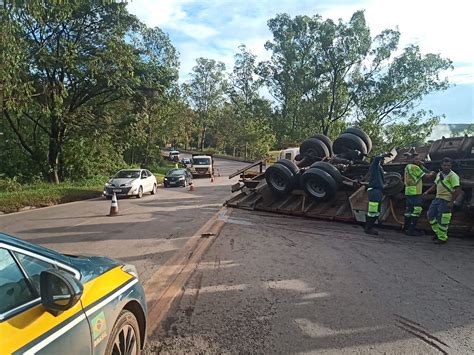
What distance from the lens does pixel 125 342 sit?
9.23 ft

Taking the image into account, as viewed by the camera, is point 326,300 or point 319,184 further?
point 319,184

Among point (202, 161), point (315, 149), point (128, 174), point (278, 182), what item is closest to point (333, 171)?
point (278, 182)

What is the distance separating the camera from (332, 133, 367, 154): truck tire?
12.2m

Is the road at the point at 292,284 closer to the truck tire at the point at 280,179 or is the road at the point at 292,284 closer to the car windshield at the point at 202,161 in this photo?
the truck tire at the point at 280,179

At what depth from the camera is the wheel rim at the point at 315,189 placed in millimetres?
10266

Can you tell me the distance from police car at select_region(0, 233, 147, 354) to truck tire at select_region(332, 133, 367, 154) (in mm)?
10709

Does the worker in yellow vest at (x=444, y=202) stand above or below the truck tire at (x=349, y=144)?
below

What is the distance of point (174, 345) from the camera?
349 centimetres

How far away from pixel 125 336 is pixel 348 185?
27.4 feet

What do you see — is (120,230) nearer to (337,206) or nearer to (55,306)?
(337,206)

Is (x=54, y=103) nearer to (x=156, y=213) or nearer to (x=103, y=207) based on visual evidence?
(x=103, y=207)

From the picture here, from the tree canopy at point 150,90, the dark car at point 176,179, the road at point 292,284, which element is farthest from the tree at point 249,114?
the road at point 292,284

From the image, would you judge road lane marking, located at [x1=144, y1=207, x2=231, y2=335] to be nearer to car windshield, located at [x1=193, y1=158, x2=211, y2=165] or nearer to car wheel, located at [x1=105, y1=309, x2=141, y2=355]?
car wheel, located at [x1=105, y1=309, x2=141, y2=355]

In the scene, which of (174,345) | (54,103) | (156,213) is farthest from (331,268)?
(54,103)
